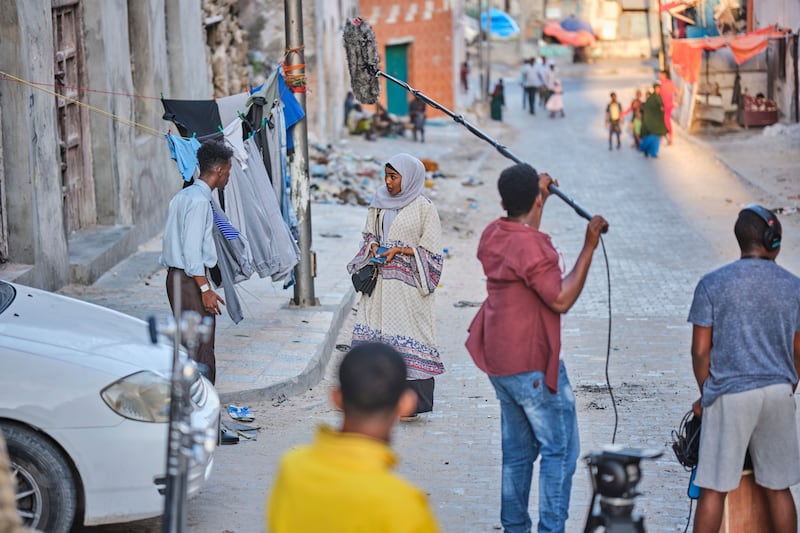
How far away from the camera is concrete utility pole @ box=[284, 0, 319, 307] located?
10.3 metres

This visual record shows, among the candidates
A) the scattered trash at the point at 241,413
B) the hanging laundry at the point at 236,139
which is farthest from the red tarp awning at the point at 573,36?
the scattered trash at the point at 241,413

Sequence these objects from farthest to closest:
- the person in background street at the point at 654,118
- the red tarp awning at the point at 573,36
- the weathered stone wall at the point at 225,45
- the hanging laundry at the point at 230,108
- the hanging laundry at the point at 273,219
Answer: the red tarp awning at the point at 573,36 → the person in background street at the point at 654,118 → the weathered stone wall at the point at 225,45 → the hanging laundry at the point at 230,108 → the hanging laundry at the point at 273,219

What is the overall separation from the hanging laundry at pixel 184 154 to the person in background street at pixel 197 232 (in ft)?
4.66

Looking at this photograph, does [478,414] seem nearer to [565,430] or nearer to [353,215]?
[565,430]

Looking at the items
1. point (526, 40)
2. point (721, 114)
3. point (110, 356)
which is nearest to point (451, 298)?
point (110, 356)

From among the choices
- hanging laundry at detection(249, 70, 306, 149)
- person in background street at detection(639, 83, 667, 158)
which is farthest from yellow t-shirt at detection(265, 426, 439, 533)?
person in background street at detection(639, 83, 667, 158)

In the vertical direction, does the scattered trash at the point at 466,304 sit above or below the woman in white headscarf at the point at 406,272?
below

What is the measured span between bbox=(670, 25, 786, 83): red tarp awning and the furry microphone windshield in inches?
833

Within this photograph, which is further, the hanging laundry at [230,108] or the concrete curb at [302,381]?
the hanging laundry at [230,108]

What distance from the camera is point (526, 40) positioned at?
213ft

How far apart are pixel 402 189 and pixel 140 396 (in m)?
2.70

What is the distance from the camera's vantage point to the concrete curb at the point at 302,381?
27.6 feet

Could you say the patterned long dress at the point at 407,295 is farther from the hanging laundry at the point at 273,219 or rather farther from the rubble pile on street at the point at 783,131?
the rubble pile on street at the point at 783,131

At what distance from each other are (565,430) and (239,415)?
11.0 feet
